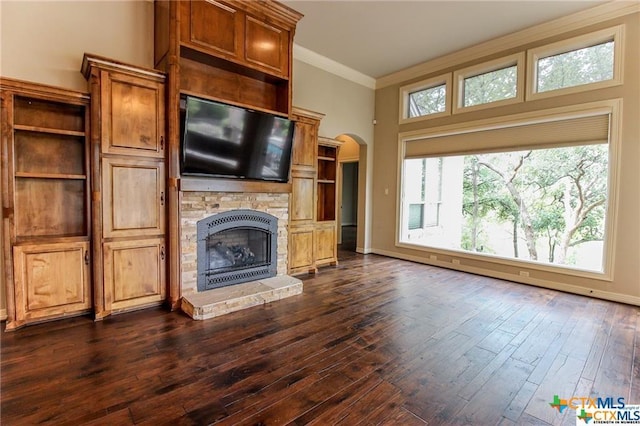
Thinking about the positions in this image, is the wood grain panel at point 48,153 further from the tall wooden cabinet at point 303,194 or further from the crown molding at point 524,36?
the crown molding at point 524,36

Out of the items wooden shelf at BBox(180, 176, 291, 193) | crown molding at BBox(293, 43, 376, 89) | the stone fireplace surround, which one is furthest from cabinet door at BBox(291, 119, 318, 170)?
crown molding at BBox(293, 43, 376, 89)

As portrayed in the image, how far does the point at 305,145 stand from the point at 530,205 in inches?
145

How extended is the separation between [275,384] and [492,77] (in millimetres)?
5475

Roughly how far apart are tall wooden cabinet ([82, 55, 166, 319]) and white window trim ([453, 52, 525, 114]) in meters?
4.62

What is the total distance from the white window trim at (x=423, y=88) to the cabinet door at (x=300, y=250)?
10.1ft

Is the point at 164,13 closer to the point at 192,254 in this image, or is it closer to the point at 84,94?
the point at 84,94

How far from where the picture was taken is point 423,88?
5895mm

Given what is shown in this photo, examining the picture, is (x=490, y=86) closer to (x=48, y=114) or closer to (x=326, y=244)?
(x=326, y=244)

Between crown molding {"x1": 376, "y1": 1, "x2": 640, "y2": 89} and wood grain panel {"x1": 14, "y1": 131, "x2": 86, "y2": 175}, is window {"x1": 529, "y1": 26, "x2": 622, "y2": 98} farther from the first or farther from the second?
wood grain panel {"x1": 14, "y1": 131, "x2": 86, "y2": 175}

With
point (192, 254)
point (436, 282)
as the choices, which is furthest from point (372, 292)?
point (192, 254)

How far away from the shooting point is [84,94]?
299cm

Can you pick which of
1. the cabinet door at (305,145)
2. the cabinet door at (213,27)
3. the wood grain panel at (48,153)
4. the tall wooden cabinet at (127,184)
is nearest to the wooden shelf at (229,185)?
the tall wooden cabinet at (127,184)

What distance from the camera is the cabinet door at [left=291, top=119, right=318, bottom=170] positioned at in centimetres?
468

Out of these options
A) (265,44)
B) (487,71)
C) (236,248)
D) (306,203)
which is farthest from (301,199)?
(487,71)
